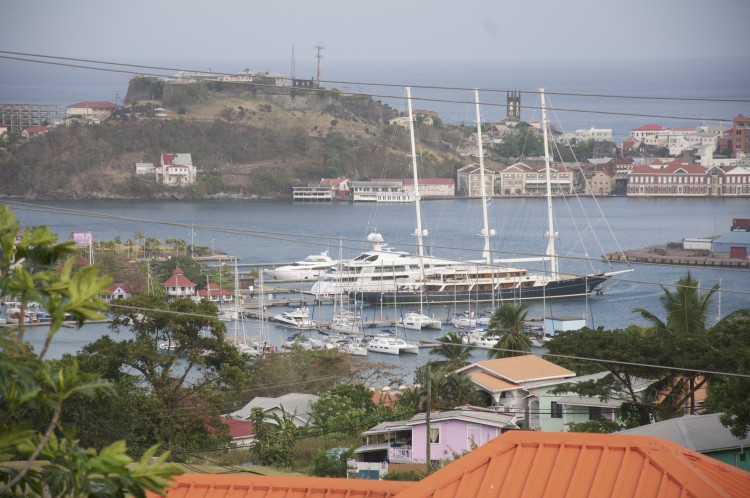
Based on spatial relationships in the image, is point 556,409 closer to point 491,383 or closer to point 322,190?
point 491,383

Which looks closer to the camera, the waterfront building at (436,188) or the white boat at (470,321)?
the white boat at (470,321)

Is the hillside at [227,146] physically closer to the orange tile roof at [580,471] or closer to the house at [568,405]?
the house at [568,405]

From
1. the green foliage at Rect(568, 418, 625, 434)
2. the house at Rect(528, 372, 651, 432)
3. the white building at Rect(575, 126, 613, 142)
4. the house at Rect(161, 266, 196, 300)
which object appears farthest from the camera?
the white building at Rect(575, 126, 613, 142)

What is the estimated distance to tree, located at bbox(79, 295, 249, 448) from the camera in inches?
337

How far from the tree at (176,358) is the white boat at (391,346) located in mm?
8112

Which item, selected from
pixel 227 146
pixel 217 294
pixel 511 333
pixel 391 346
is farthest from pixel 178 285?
pixel 227 146

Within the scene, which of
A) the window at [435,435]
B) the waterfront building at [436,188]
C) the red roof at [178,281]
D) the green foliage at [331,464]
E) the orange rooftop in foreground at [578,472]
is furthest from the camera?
the waterfront building at [436,188]

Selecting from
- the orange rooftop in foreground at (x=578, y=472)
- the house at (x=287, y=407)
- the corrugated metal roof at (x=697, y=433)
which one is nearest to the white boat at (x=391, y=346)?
the house at (x=287, y=407)

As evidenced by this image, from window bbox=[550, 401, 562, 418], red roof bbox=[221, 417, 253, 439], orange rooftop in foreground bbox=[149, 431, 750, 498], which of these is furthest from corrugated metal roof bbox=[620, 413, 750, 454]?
red roof bbox=[221, 417, 253, 439]

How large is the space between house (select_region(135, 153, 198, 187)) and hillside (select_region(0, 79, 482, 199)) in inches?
20.0

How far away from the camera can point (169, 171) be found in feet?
156

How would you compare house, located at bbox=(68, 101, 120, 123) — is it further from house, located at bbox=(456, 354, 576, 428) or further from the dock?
house, located at bbox=(456, 354, 576, 428)

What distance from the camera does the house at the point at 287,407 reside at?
979cm

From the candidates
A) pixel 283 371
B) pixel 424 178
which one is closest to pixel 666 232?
pixel 424 178
